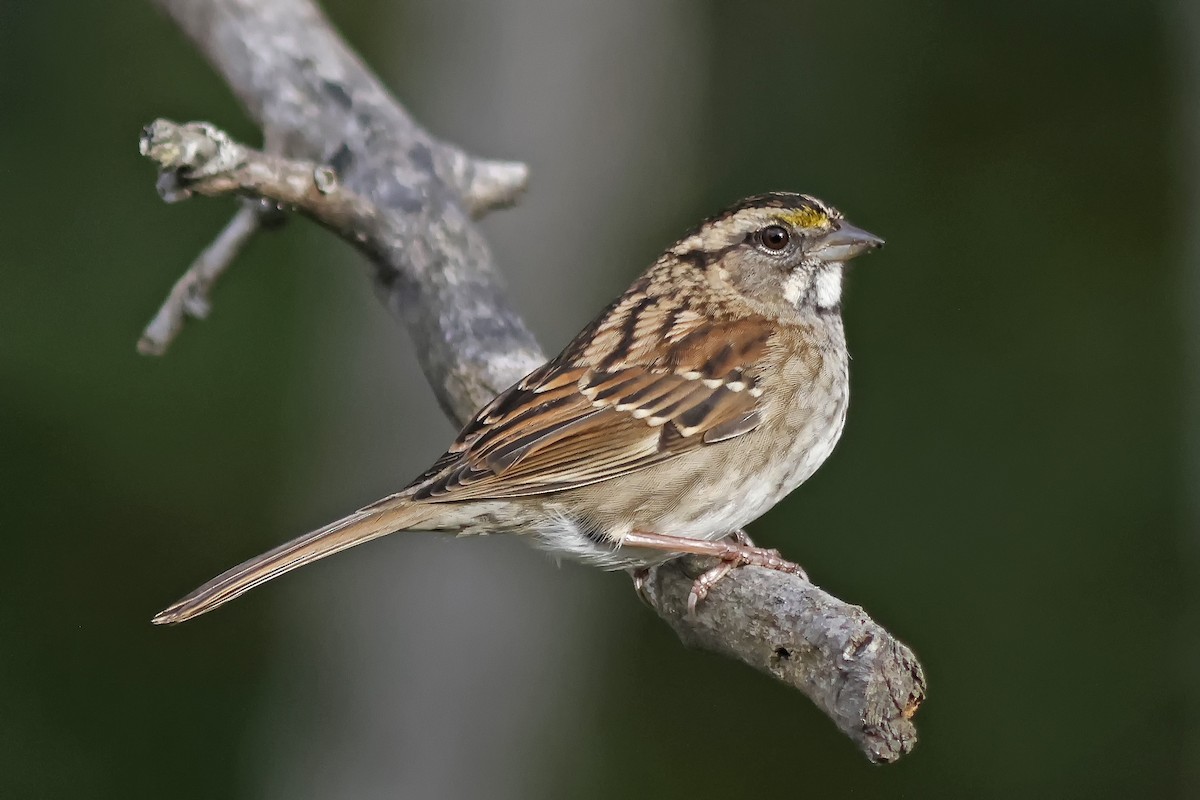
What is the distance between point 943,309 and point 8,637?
440cm

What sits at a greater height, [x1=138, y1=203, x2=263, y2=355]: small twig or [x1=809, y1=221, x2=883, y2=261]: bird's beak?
[x1=809, y1=221, x2=883, y2=261]: bird's beak

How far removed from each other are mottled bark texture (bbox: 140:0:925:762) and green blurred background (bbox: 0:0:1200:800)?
2191mm

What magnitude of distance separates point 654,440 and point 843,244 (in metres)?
0.72

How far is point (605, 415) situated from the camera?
3.21 metres

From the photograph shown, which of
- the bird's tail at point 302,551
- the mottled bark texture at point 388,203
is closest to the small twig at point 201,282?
the mottled bark texture at point 388,203

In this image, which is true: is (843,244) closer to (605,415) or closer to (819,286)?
(819,286)

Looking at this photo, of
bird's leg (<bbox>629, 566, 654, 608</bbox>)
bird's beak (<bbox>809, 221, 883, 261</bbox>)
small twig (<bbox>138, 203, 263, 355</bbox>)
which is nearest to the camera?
bird's leg (<bbox>629, 566, 654, 608</bbox>)

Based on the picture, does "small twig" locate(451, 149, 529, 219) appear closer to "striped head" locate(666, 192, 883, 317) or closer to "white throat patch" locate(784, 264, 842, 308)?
"striped head" locate(666, 192, 883, 317)

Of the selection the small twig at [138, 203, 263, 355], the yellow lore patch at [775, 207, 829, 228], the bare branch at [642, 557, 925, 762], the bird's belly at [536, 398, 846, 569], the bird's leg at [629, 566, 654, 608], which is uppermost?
the yellow lore patch at [775, 207, 829, 228]

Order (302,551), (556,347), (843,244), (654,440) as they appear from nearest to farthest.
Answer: (302,551), (654,440), (843,244), (556,347)

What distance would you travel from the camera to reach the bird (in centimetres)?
303

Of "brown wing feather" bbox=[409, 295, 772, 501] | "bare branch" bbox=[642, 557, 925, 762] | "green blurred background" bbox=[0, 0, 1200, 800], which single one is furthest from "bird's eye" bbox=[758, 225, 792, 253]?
"green blurred background" bbox=[0, 0, 1200, 800]

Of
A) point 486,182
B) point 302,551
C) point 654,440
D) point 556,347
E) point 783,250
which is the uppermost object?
point 556,347

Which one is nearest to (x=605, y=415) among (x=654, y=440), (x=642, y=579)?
(x=654, y=440)
